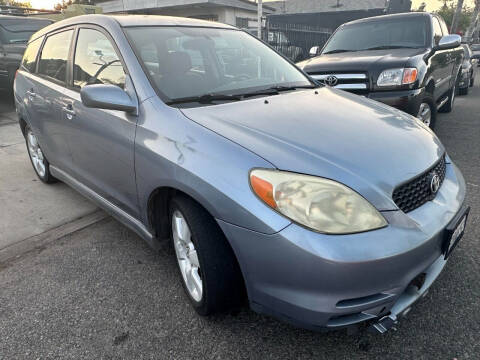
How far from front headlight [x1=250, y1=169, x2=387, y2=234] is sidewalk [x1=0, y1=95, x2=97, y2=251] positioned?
239 centimetres

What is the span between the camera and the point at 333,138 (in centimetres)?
190

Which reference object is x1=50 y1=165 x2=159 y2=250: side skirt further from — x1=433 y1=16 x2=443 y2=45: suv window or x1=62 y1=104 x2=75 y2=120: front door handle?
x1=433 y1=16 x2=443 y2=45: suv window

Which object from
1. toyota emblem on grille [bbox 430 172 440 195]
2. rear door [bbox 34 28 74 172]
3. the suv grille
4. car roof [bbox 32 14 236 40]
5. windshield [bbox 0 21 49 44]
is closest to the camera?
toyota emblem on grille [bbox 430 172 440 195]

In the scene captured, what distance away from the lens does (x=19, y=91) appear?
394 cm

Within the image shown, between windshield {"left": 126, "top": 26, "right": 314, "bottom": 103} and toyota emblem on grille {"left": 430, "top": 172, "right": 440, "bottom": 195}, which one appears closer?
toyota emblem on grille {"left": 430, "top": 172, "right": 440, "bottom": 195}

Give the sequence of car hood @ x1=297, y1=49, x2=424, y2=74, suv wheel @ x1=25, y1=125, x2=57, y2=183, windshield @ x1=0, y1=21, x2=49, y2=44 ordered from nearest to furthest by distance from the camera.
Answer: suv wheel @ x1=25, y1=125, x2=57, y2=183
car hood @ x1=297, y1=49, x2=424, y2=74
windshield @ x1=0, y1=21, x2=49, y2=44

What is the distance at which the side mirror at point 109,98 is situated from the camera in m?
2.11

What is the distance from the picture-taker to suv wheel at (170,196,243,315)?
1797 mm

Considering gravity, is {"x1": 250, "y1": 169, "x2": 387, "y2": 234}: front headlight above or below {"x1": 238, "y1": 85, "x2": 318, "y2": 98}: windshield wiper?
below

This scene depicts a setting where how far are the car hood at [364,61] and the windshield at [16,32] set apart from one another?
6.56 metres

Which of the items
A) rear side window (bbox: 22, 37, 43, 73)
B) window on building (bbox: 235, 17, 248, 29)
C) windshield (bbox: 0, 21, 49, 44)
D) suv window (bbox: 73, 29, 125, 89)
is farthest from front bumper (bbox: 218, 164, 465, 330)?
window on building (bbox: 235, 17, 248, 29)

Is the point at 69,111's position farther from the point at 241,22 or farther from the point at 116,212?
the point at 241,22

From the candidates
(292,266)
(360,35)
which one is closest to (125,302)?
(292,266)

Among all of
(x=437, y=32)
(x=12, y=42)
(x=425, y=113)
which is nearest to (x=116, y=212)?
(x=425, y=113)
